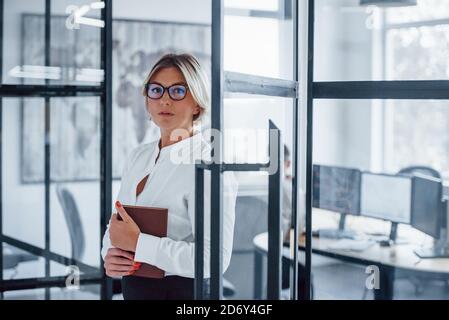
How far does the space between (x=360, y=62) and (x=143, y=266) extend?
3709mm

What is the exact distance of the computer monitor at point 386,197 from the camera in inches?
132

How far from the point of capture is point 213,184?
1.55 meters

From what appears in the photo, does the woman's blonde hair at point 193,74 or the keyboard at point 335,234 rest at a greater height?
the woman's blonde hair at point 193,74

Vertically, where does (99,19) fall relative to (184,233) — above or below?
above

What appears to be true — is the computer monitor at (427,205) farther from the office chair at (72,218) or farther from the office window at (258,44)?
Answer: the office chair at (72,218)

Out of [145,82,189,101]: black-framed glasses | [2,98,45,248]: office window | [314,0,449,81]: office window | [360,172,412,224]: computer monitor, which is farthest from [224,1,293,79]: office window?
[314,0,449,81]: office window

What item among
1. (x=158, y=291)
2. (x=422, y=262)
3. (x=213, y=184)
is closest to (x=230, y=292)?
(x=422, y=262)

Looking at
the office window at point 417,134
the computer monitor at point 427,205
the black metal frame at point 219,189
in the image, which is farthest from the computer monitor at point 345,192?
the black metal frame at point 219,189

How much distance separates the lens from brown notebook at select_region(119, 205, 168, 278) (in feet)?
5.88

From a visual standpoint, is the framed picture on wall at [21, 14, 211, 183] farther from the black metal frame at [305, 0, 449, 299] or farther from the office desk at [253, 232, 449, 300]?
the black metal frame at [305, 0, 449, 299]

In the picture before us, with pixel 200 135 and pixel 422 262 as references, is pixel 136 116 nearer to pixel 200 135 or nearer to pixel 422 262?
pixel 422 262

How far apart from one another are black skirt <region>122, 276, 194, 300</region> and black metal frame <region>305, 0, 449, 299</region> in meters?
0.41

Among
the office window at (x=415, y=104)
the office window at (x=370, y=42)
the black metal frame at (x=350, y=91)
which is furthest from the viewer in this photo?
the office window at (x=370, y=42)

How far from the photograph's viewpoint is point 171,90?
6.02 feet
